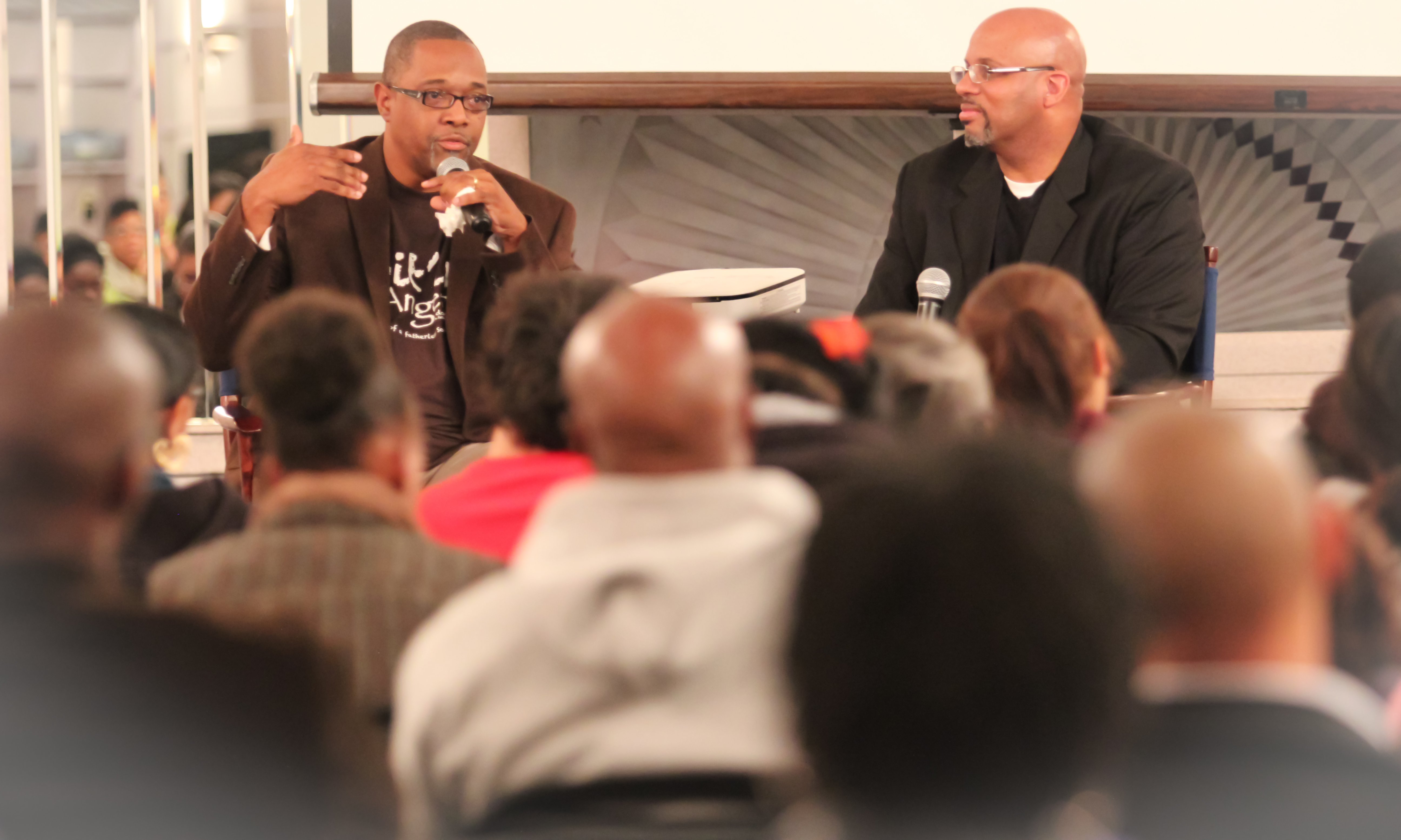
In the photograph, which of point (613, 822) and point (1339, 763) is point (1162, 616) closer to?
point (1339, 763)

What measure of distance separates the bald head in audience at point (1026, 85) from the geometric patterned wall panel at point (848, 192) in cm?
87

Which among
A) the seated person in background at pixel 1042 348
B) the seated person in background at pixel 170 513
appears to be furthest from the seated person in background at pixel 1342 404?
the seated person in background at pixel 170 513

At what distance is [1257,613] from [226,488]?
0.96 m

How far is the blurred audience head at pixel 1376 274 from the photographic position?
1.78 m

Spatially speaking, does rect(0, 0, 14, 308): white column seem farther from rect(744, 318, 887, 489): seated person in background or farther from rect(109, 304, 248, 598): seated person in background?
rect(744, 318, 887, 489): seated person in background

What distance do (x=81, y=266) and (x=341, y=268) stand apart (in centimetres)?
135

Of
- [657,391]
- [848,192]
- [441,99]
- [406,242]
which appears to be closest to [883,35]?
[848,192]

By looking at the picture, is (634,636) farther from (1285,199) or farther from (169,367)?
(1285,199)

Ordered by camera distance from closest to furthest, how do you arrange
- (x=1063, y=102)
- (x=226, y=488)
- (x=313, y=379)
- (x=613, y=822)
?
(x=613, y=822) → (x=313, y=379) → (x=226, y=488) → (x=1063, y=102)

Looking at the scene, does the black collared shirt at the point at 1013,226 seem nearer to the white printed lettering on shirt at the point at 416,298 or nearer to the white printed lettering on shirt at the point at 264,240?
the white printed lettering on shirt at the point at 416,298

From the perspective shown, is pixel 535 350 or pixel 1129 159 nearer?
pixel 535 350

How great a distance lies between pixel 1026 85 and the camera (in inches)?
102

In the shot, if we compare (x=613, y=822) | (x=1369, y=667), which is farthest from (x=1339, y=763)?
(x=613, y=822)

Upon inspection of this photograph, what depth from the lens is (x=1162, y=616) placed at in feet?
2.91
